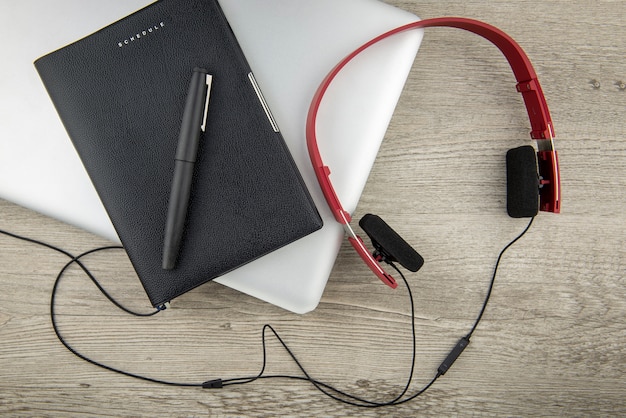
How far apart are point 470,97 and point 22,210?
723 mm

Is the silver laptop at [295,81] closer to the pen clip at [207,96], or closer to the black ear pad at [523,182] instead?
→ the pen clip at [207,96]

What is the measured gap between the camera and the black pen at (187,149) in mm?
506

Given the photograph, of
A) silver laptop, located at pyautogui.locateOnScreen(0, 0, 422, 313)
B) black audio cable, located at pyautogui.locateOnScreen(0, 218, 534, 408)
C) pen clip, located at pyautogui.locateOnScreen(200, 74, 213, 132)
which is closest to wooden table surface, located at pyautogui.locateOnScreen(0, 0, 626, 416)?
black audio cable, located at pyautogui.locateOnScreen(0, 218, 534, 408)

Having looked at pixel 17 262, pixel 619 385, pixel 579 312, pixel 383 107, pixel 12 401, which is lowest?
pixel 619 385

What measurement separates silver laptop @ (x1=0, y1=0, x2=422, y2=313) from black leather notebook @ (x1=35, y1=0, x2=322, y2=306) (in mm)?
32

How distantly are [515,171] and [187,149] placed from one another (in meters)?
0.45

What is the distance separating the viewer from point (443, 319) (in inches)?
27.2

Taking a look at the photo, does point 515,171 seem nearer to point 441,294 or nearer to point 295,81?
point 441,294

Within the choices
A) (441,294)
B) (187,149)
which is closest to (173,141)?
(187,149)

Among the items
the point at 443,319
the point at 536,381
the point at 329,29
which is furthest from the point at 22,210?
the point at 536,381

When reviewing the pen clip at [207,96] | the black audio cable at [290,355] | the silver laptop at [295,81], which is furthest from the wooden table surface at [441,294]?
the pen clip at [207,96]

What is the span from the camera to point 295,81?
0.54 meters

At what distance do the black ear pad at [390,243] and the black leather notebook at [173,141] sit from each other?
3.4 inches

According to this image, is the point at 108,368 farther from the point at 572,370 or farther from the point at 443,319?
the point at 572,370
